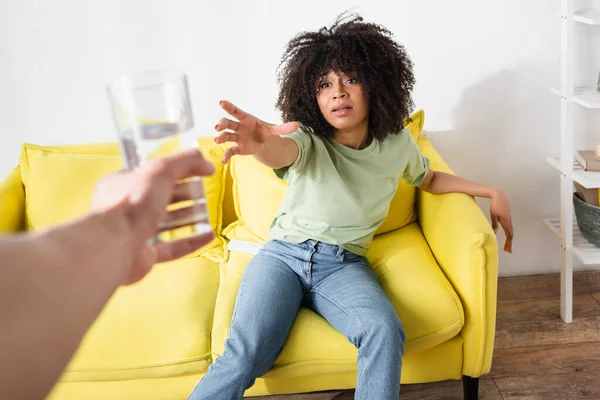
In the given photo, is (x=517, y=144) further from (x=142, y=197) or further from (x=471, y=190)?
(x=142, y=197)

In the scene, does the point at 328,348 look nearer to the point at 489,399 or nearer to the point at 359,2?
the point at 489,399

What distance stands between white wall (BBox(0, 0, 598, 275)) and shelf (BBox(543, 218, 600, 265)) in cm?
23

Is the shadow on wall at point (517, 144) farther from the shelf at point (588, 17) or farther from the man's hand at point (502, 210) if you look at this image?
the man's hand at point (502, 210)

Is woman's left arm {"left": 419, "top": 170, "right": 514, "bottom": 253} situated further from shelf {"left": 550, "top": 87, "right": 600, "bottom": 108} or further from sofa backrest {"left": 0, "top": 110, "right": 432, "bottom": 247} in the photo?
shelf {"left": 550, "top": 87, "right": 600, "bottom": 108}

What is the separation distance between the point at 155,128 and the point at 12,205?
61.9 inches

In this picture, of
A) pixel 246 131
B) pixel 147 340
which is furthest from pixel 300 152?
pixel 147 340

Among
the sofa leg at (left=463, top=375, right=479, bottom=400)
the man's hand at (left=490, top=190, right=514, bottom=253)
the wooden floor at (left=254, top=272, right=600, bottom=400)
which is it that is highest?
the man's hand at (left=490, top=190, right=514, bottom=253)

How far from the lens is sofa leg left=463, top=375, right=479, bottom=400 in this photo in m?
1.78

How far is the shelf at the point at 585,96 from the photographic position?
2010 mm

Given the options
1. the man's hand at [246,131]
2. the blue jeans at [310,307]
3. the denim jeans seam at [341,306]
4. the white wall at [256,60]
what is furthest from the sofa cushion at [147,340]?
the white wall at [256,60]

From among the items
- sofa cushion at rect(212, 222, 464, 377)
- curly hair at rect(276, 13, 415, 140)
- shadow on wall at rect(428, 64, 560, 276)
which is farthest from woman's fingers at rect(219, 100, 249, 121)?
shadow on wall at rect(428, 64, 560, 276)

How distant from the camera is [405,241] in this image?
1972 mm

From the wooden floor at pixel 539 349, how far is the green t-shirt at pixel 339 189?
1.64ft

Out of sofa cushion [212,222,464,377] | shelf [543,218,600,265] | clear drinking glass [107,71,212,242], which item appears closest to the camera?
clear drinking glass [107,71,212,242]
